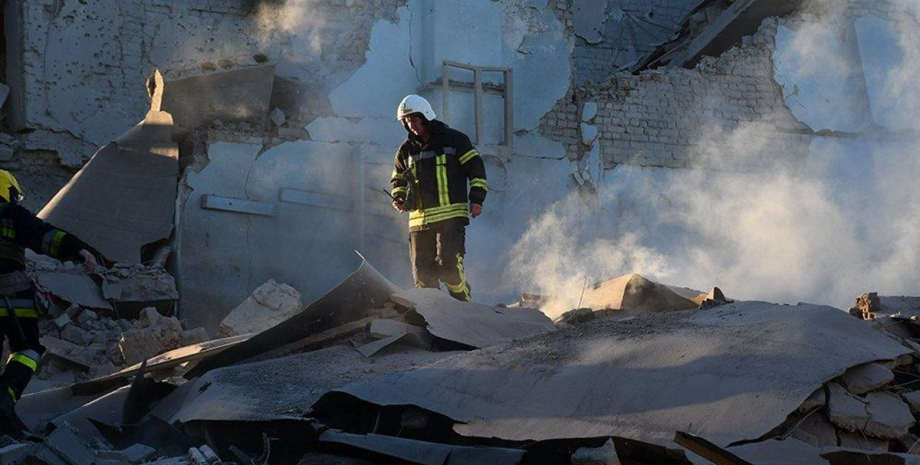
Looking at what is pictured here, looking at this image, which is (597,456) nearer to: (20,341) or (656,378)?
(656,378)

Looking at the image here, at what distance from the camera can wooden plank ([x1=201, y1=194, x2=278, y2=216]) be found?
37.0 ft

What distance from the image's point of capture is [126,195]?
1092 centimetres

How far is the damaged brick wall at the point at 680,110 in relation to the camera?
13.5 m

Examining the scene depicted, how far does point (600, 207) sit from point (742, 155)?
6.70 ft

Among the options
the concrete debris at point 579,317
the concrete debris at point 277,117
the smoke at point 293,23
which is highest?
the smoke at point 293,23

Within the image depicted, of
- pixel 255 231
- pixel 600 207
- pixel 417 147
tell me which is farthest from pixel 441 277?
pixel 600 207

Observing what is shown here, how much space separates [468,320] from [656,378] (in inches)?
84.5

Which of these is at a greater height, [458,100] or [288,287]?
[458,100]

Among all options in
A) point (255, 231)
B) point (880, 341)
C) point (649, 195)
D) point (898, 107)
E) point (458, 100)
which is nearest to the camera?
point (880, 341)

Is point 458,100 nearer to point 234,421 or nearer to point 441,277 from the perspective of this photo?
point 441,277

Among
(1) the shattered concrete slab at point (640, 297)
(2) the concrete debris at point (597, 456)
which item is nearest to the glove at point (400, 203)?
(1) the shattered concrete slab at point (640, 297)

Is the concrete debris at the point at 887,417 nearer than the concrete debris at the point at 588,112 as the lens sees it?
Yes

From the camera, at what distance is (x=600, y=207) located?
1341cm

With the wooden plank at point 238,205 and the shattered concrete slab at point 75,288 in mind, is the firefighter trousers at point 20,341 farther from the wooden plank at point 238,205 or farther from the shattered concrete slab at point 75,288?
the wooden plank at point 238,205
